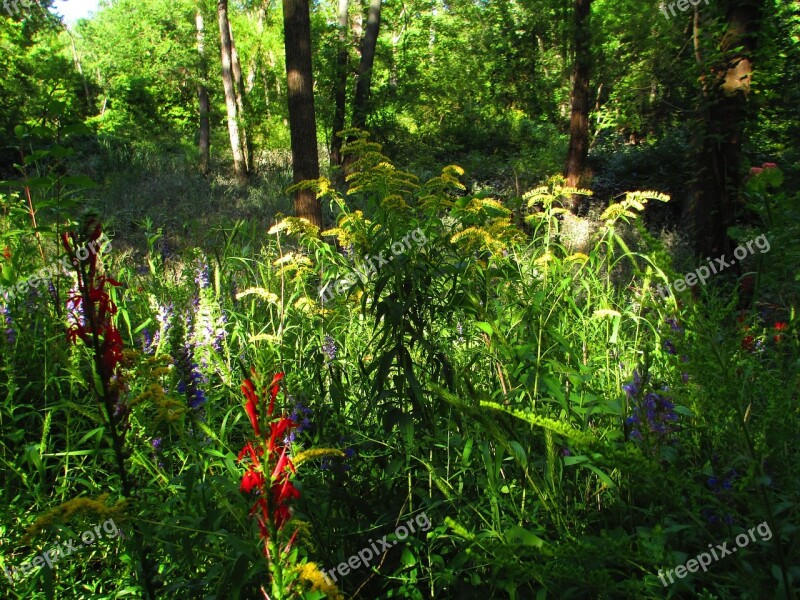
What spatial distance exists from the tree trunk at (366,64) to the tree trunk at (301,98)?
6.78 meters

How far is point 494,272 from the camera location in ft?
8.14

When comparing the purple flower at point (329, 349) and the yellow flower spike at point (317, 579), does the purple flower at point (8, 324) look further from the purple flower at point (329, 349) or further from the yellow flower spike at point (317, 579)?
the yellow flower spike at point (317, 579)

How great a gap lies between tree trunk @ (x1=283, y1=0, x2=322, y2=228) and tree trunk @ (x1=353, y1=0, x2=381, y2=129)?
267 inches

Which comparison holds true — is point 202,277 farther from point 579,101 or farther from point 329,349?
point 579,101

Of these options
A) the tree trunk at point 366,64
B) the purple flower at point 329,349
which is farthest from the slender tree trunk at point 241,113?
the purple flower at point 329,349

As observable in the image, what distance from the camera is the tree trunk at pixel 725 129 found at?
4676mm

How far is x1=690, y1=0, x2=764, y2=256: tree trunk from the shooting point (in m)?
4.68

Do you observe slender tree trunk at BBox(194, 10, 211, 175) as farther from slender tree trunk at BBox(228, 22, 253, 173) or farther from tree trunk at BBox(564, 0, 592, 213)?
tree trunk at BBox(564, 0, 592, 213)

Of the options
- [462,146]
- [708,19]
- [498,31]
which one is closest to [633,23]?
[708,19]

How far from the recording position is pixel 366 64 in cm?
1352

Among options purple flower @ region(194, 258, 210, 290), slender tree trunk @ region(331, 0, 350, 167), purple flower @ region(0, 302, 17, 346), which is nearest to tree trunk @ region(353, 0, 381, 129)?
slender tree trunk @ region(331, 0, 350, 167)

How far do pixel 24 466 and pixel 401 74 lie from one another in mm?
18720

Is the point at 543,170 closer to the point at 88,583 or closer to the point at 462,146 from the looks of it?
the point at 462,146

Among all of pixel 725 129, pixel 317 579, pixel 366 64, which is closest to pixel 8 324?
pixel 317 579
